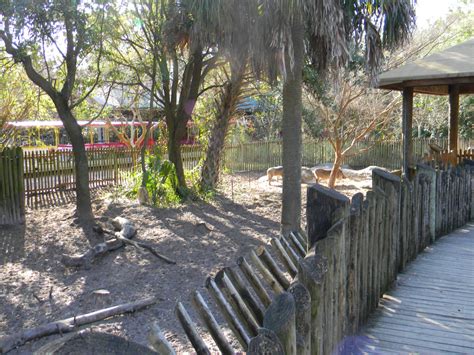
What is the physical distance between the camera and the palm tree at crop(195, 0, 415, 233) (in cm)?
892

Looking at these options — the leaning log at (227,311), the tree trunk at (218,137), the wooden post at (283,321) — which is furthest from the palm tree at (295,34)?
the wooden post at (283,321)

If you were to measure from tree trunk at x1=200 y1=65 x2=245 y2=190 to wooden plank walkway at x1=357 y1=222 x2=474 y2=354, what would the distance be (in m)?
9.58

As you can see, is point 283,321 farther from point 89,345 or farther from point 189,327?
point 89,345

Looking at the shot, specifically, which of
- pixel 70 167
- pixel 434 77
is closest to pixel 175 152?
pixel 70 167

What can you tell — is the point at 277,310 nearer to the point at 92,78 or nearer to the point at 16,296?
the point at 16,296

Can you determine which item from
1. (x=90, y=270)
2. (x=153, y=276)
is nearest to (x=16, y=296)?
(x=90, y=270)

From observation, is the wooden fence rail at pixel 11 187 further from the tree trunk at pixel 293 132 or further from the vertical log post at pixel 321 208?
the vertical log post at pixel 321 208

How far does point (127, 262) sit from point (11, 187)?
15.7 ft

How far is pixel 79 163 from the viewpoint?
12.0 m

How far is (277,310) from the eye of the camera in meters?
2.25

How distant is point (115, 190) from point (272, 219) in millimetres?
5585

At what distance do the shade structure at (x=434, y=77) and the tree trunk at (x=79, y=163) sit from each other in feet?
23.1

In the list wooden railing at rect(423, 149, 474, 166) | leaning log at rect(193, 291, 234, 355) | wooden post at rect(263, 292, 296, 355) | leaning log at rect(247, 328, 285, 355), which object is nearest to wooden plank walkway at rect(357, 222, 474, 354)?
leaning log at rect(193, 291, 234, 355)

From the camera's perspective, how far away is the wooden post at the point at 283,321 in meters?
2.18
